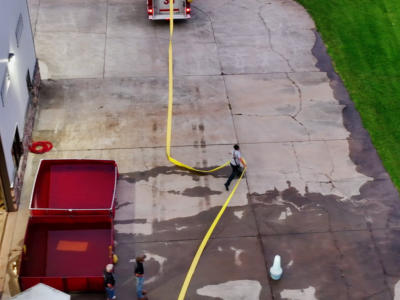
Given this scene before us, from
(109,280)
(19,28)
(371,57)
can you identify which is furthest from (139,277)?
(371,57)

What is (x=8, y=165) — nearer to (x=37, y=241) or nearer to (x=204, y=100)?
(x=37, y=241)

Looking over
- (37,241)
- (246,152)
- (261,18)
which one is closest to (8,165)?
(37,241)

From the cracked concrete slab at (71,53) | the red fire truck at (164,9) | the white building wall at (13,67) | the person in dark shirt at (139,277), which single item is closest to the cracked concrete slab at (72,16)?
the cracked concrete slab at (71,53)

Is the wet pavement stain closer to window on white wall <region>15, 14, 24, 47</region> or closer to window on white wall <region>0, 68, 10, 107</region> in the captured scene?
window on white wall <region>0, 68, 10, 107</region>

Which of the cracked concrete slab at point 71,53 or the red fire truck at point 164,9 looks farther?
the red fire truck at point 164,9

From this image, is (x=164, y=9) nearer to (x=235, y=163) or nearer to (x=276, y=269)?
(x=235, y=163)

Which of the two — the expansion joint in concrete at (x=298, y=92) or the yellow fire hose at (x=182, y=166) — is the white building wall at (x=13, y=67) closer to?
the yellow fire hose at (x=182, y=166)
